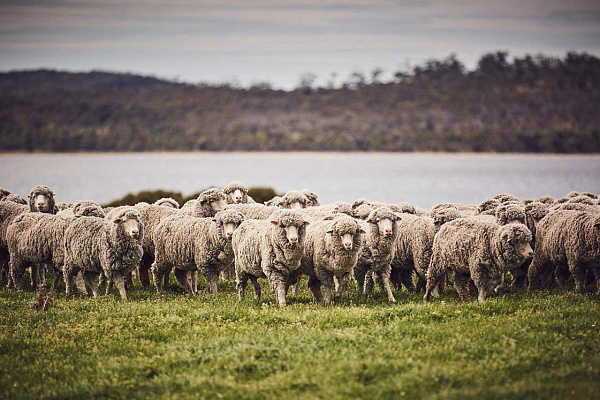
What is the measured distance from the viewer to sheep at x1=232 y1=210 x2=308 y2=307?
531 inches

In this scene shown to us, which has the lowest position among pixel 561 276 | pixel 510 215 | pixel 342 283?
pixel 561 276

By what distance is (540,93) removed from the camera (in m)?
141

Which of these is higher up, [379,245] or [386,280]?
[379,245]

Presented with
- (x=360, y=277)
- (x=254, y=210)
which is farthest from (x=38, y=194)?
(x=360, y=277)

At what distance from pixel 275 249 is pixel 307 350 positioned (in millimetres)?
3490

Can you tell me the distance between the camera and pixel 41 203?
1842 cm

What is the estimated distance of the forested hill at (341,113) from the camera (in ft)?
403

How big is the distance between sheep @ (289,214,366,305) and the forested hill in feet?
346

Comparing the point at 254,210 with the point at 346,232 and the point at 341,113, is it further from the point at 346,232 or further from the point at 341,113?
the point at 341,113

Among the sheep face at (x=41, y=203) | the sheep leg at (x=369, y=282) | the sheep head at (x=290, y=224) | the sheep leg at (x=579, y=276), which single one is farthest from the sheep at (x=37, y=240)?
the sheep leg at (x=579, y=276)

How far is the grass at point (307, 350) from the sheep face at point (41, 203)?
16.9 ft

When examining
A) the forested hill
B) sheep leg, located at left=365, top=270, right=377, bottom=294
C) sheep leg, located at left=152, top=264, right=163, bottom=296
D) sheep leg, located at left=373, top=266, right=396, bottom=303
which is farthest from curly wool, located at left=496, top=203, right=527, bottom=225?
the forested hill

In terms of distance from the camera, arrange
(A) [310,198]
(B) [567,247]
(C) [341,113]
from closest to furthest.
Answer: (B) [567,247]
(A) [310,198]
(C) [341,113]

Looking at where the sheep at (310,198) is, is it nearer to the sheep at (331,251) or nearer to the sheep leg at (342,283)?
the sheep at (331,251)
